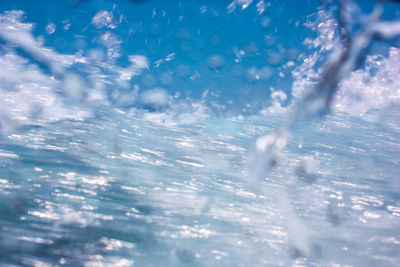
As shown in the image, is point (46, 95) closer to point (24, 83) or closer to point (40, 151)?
point (24, 83)

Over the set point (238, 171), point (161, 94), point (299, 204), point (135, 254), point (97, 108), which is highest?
point (161, 94)

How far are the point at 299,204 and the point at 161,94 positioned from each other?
704 mm

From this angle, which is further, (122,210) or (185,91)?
(185,91)

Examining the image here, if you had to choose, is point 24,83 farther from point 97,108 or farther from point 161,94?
point 161,94

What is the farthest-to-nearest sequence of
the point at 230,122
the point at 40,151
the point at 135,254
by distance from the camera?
the point at 230,122 → the point at 40,151 → the point at 135,254

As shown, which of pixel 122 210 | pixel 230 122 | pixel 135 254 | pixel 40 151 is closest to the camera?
pixel 135 254

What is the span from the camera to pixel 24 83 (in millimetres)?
1280

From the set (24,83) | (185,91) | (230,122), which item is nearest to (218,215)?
(230,122)

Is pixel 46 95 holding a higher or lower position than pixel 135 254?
higher

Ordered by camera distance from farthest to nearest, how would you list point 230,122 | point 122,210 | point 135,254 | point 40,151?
point 230,122 < point 40,151 < point 122,210 < point 135,254

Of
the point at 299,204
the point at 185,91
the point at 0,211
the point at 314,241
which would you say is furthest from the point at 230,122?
the point at 0,211

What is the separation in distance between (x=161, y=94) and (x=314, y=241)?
808mm

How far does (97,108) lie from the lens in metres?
1.24

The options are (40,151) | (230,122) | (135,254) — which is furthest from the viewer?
(230,122)
